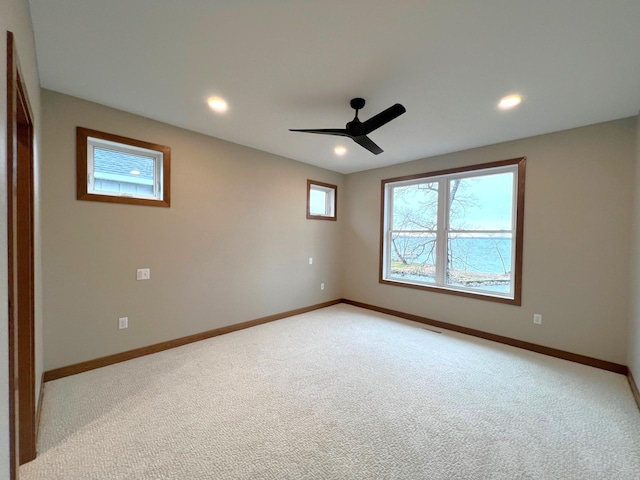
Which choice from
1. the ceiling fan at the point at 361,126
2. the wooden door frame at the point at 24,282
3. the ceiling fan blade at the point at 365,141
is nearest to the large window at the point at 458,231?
the ceiling fan blade at the point at 365,141

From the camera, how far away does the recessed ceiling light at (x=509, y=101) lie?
2416 mm

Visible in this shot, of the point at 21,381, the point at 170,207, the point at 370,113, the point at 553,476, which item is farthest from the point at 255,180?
the point at 553,476

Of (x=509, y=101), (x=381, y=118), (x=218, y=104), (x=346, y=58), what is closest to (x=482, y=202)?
(x=509, y=101)

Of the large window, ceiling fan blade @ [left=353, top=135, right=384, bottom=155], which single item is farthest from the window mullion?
ceiling fan blade @ [left=353, top=135, right=384, bottom=155]

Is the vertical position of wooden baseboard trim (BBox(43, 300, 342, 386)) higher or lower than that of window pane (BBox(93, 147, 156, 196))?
lower

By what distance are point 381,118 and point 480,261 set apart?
2741 millimetres

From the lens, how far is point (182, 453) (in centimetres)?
166

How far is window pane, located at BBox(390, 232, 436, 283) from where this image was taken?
4.35m

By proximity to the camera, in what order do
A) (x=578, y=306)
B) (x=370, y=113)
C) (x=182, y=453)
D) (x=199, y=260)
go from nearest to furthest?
(x=182, y=453) < (x=370, y=113) < (x=578, y=306) < (x=199, y=260)

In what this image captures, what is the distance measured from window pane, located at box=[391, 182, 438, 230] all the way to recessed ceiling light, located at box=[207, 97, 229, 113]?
311cm

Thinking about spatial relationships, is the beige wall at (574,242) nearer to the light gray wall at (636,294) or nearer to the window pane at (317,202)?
the light gray wall at (636,294)

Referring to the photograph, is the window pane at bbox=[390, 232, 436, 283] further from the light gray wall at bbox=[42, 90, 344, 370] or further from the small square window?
the light gray wall at bbox=[42, 90, 344, 370]

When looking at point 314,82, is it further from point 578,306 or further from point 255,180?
point 578,306

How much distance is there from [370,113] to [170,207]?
246 centimetres
